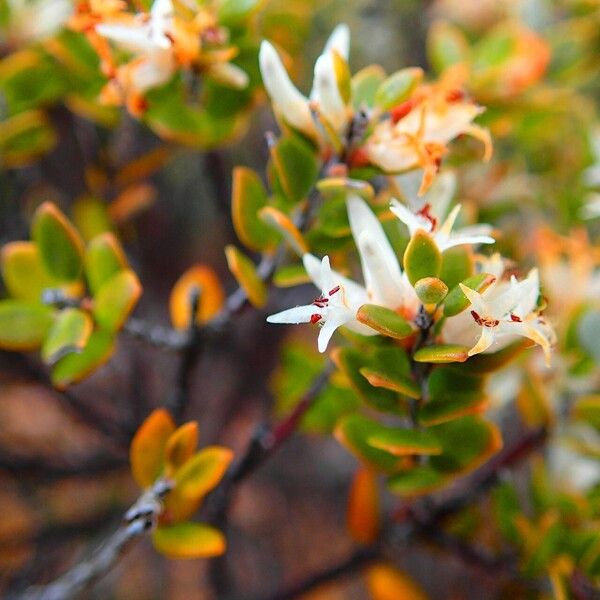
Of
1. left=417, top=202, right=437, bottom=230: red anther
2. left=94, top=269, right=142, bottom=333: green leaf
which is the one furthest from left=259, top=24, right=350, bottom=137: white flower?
left=94, top=269, right=142, bottom=333: green leaf

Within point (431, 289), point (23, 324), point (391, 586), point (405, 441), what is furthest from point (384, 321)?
point (391, 586)

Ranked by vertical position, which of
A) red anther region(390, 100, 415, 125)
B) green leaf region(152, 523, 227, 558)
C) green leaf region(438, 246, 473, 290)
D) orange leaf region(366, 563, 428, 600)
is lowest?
orange leaf region(366, 563, 428, 600)

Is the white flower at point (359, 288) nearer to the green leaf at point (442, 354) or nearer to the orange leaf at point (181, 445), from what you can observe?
Answer: the green leaf at point (442, 354)

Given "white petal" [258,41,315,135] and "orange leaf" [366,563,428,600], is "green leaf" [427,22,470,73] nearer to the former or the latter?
"white petal" [258,41,315,135]

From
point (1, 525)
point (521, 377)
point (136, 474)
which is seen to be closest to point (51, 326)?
point (136, 474)

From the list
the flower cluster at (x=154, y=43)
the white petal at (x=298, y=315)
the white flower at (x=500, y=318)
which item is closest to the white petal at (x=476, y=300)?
the white flower at (x=500, y=318)

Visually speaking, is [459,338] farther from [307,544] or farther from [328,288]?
[307,544]
